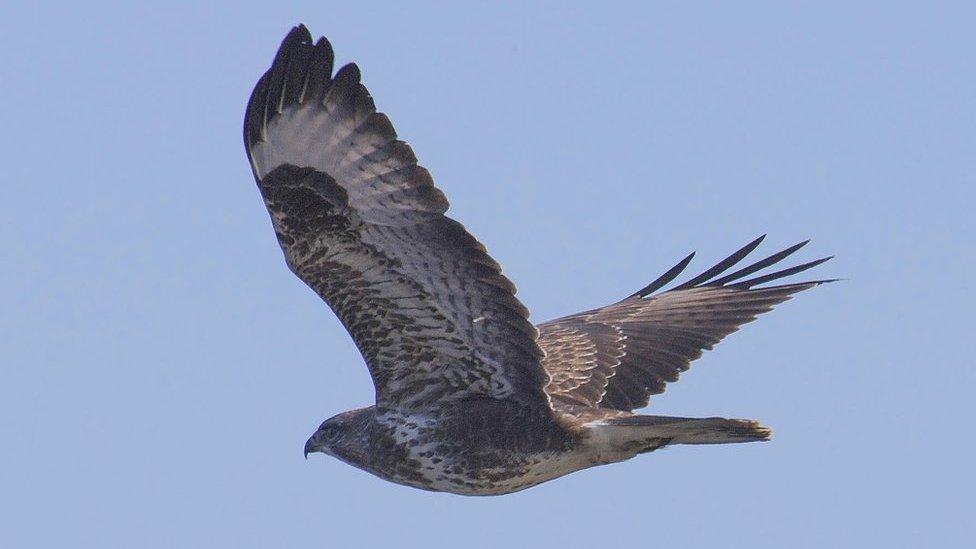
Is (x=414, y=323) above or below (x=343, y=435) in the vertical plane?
above

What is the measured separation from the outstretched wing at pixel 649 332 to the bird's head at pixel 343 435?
40.4 inches

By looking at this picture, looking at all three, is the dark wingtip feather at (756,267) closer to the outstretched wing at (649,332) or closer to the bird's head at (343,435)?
the outstretched wing at (649,332)

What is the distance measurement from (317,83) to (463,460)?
6.90ft

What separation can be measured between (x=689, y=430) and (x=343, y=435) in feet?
6.91

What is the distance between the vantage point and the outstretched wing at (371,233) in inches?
319

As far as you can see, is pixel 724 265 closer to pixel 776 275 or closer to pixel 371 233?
pixel 776 275

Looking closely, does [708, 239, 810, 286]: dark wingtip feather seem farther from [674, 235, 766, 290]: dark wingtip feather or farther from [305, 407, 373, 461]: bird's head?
[305, 407, 373, 461]: bird's head

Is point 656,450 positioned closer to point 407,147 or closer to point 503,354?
point 503,354

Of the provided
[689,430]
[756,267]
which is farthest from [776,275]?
[689,430]

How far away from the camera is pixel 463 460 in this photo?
8938 millimetres

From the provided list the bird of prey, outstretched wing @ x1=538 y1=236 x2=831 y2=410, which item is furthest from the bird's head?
outstretched wing @ x1=538 y1=236 x2=831 y2=410

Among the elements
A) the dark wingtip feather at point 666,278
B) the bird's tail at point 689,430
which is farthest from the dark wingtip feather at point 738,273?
the bird's tail at point 689,430

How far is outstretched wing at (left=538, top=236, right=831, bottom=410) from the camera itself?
397 inches

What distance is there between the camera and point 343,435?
381 inches
